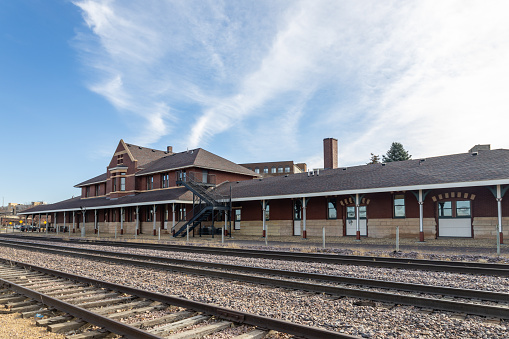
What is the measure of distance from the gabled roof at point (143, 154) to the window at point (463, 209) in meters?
34.2

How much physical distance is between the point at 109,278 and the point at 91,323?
186 inches


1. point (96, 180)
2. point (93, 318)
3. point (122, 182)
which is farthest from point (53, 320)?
point (96, 180)

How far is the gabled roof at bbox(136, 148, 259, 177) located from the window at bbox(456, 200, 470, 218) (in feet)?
76.0

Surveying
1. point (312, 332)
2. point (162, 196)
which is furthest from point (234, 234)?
point (312, 332)

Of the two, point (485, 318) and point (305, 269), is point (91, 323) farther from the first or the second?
point (305, 269)

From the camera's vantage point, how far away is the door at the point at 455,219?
21406 mm

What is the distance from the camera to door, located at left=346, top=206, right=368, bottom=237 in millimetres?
25500

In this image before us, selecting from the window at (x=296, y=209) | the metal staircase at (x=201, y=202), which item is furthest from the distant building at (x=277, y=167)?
the window at (x=296, y=209)

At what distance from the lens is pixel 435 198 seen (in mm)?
22406

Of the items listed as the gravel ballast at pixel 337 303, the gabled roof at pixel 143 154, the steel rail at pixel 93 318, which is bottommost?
the gravel ballast at pixel 337 303

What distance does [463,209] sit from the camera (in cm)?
2158

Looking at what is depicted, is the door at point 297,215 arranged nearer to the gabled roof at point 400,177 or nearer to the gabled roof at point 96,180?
the gabled roof at point 400,177

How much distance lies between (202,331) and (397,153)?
57.8 m

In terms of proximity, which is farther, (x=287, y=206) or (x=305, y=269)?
(x=287, y=206)
